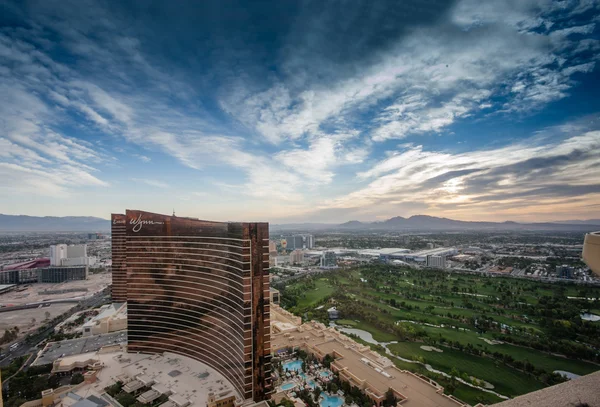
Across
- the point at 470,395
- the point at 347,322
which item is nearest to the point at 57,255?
the point at 347,322

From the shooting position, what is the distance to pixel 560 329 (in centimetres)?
3488

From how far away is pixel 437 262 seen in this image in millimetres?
78750

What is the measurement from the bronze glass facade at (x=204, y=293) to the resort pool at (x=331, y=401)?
5172mm

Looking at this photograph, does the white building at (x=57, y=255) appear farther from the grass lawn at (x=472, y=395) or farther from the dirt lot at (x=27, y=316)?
the grass lawn at (x=472, y=395)

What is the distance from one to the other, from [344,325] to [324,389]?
1482 centimetres

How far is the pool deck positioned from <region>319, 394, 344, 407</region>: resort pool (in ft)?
6.14

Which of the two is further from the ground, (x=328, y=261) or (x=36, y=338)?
(x=328, y=261)

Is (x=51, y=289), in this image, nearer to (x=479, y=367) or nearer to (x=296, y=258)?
(x=296, y=258)

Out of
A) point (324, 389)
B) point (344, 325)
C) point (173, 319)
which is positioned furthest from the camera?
point (344, 325)

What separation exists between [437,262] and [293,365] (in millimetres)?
60170

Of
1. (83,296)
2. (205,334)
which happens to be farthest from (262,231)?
(83,296)

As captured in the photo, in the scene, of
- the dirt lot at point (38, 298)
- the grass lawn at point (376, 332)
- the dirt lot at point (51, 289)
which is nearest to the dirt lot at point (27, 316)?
the dirt lot at point (38, 298)

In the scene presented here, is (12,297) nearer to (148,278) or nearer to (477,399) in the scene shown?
(148,278)

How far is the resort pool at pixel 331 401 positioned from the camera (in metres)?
23.4
